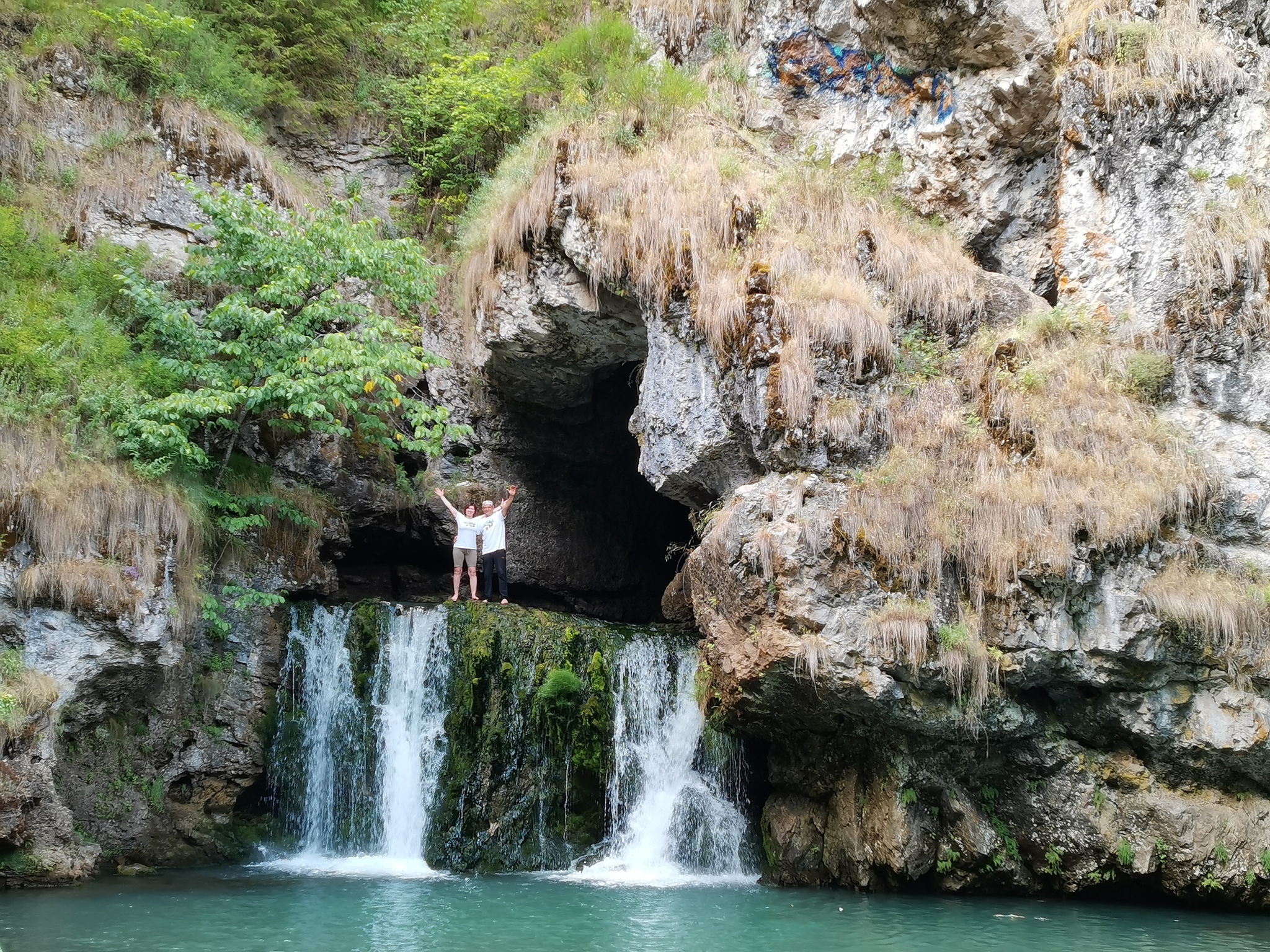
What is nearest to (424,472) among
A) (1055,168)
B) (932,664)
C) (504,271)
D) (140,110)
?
(504,271)

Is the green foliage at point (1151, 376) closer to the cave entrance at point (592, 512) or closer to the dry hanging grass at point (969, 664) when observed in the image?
the dry hanging grass at point (969, 664)

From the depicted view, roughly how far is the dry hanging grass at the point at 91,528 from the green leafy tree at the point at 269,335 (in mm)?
460

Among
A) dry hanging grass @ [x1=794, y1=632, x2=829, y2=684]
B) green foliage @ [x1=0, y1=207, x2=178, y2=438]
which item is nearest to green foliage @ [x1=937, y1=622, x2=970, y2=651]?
dry hanging grass @ [x1=794, y1=632, x2=829, y2=684]

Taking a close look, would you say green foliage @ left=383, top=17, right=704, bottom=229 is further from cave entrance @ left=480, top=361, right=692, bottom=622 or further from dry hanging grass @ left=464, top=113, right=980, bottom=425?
cave entrance @ left=480, top=361, right=692, bottom=622

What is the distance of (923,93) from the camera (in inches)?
510

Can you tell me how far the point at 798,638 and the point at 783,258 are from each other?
4129mm

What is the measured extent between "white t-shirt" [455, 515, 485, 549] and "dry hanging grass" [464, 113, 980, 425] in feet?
8.92

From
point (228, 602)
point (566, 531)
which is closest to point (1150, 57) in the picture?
point (566, 531)

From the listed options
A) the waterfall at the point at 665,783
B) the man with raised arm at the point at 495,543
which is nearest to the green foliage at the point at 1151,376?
the waterfall at the point at 665,783

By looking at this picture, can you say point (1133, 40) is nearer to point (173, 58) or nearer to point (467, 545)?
point (467, 545)

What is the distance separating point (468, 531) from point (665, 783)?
13.2 ft

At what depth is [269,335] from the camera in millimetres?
11195

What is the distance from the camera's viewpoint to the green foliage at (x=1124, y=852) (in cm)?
859

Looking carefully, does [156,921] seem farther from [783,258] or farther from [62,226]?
[62,226]
